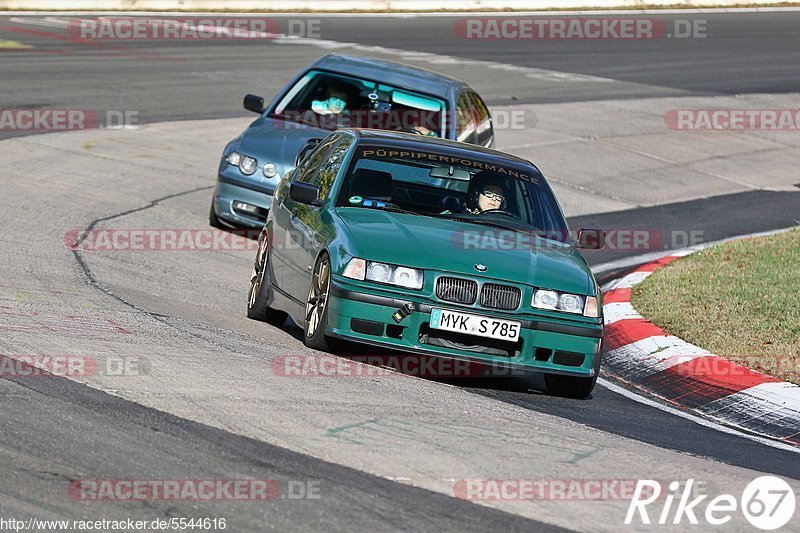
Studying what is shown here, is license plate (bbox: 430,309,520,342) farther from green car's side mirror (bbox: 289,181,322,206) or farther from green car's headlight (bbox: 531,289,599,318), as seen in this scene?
green car's side mirror (bbox: 289,181,322,206)

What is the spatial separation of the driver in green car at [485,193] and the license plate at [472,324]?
1.45 meters

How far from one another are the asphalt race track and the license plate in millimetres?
349

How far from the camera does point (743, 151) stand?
22250mm

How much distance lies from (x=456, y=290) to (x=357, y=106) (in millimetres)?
6293

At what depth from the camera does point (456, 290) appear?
8492 mm

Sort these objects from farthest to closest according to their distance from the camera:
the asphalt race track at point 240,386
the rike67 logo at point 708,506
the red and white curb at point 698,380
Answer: the red and white curb at point 698,380 → the rike67 logo at point 708,506 → the asphalt race track at point 240,386

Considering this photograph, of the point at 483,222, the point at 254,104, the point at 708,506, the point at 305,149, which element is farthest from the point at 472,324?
the point at 254,104

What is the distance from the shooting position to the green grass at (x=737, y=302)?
10.2 meters

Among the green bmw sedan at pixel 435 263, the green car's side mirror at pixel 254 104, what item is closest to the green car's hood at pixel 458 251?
the green bmw sedan at pixel 435 263

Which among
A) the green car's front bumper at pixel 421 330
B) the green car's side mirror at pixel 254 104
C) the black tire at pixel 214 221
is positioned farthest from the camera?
the green car's side mirror at pixel 254 104

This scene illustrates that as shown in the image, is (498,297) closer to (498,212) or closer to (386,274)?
(386,274)

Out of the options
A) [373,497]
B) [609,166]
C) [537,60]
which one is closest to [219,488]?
[373,497]

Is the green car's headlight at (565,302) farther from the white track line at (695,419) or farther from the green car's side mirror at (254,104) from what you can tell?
the green car's side mirror at (254,104)

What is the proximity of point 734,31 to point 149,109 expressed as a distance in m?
19.4
